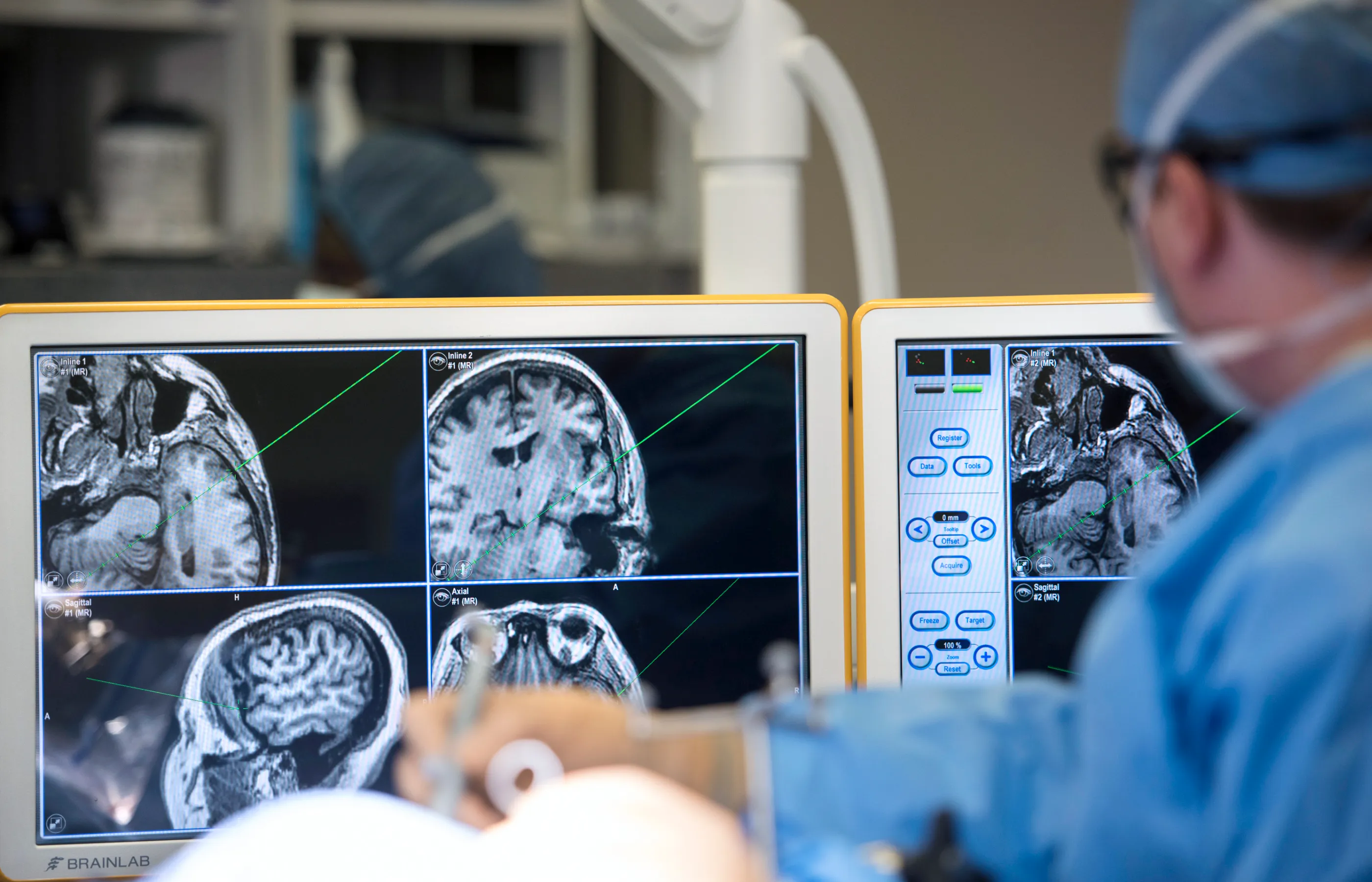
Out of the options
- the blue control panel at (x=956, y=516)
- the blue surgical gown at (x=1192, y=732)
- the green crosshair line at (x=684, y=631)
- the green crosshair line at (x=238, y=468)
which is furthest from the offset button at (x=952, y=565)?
the green crosshair line at (x=238, y=468)

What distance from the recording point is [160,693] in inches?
28.7

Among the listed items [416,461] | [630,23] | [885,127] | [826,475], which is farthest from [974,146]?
[416,461]

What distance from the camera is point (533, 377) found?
747mm

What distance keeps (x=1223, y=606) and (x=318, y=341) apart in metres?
0.51

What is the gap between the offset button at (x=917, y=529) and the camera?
30.1 inches

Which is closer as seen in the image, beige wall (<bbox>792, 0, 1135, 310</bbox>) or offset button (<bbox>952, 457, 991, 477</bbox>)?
offset button (<bbox>952, 457, 991, 477</bbox>)

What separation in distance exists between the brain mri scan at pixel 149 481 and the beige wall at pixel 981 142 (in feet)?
3.27

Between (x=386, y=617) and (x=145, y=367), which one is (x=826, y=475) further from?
(x=145, y=367)

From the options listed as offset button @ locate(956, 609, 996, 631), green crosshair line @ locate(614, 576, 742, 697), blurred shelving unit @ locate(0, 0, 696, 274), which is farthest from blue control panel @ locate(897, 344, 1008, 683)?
blurred shelving unit @ locate(0, 0, 696, 274)

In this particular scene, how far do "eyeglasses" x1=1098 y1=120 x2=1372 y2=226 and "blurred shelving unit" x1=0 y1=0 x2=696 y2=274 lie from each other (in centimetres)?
168

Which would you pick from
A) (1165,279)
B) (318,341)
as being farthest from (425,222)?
(1165,279)

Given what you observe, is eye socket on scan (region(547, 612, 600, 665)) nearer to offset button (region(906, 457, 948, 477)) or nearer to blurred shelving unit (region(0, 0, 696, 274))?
offset button (region(906, 457, 948, 477))

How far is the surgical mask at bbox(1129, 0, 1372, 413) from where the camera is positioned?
0.43 m

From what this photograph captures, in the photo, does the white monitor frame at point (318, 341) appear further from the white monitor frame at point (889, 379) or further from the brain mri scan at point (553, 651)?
the brain mri scan at point (553, 651)
